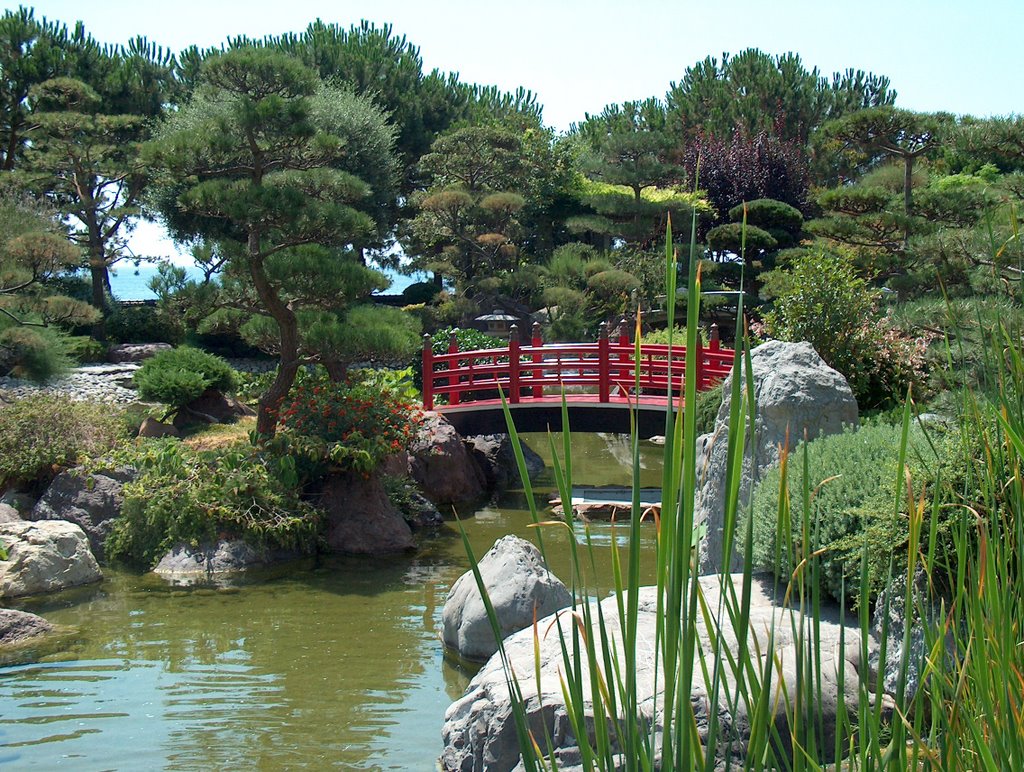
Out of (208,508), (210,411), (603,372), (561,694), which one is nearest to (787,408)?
(561,694)

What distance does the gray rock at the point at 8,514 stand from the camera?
8641 millimetres

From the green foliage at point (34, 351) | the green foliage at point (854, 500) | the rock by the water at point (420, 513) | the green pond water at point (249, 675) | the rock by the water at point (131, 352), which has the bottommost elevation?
the green pond water at point (249, 675)

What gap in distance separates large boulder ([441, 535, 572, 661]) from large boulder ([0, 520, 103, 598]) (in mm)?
3267

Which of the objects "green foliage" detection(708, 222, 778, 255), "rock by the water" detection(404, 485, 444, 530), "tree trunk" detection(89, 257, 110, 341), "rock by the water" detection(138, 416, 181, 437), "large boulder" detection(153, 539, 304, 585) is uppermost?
"green foliage" detection(708, 222, 778, 255)

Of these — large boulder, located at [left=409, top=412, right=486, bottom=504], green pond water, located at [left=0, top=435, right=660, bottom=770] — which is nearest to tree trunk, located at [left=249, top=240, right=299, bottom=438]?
large boulder, located at [left=409, top=412, right=486, bottom=504]

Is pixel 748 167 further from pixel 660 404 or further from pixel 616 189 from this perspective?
pixel 660 404

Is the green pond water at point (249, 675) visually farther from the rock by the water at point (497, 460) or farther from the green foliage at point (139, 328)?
the green foliage at point (139, 328)

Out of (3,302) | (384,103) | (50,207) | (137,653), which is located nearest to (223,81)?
(3,302)

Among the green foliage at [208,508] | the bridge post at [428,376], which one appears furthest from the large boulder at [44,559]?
the bridge post at [428,376]

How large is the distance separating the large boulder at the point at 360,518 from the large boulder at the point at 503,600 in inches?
101

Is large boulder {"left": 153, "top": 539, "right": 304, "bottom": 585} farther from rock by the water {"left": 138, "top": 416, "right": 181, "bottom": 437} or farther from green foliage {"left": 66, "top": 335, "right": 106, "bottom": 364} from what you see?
green foliage {"left": 66, "top": 335, "right": 106, "bottom": 364}

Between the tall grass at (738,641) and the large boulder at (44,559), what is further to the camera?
the large boulder at (44,559)

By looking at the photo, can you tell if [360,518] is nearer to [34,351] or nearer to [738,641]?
[34,351]

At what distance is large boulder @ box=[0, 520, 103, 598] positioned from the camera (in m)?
7.94
